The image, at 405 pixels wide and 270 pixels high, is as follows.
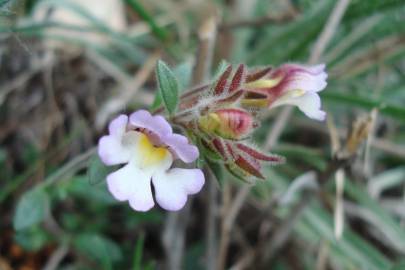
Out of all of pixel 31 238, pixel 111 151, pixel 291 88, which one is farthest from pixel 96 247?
pixel 291 88

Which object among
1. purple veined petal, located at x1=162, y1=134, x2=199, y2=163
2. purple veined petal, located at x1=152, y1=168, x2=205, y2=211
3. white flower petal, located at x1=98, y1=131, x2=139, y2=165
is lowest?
purple veined petal, located at x1=152, y1=168, x2=205, y2=211

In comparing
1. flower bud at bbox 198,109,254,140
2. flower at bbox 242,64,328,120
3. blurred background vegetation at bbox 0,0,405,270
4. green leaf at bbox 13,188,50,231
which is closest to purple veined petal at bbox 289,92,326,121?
flower at bbox 242,64,328,120

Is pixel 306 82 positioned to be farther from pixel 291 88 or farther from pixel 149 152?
pixel 149 152

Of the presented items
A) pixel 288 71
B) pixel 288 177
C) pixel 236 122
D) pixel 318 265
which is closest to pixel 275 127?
pixel 288 177

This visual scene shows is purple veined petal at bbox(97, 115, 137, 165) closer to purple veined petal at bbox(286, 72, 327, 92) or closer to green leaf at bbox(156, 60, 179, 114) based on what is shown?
green leaf at bbox(156, 60, 179, 114)

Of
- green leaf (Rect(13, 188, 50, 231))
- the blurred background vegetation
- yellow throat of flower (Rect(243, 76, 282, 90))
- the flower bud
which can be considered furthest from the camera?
the blurred background vegetation

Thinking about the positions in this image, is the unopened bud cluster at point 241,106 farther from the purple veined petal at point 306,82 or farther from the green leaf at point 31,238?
the green leaf at point 31,238
